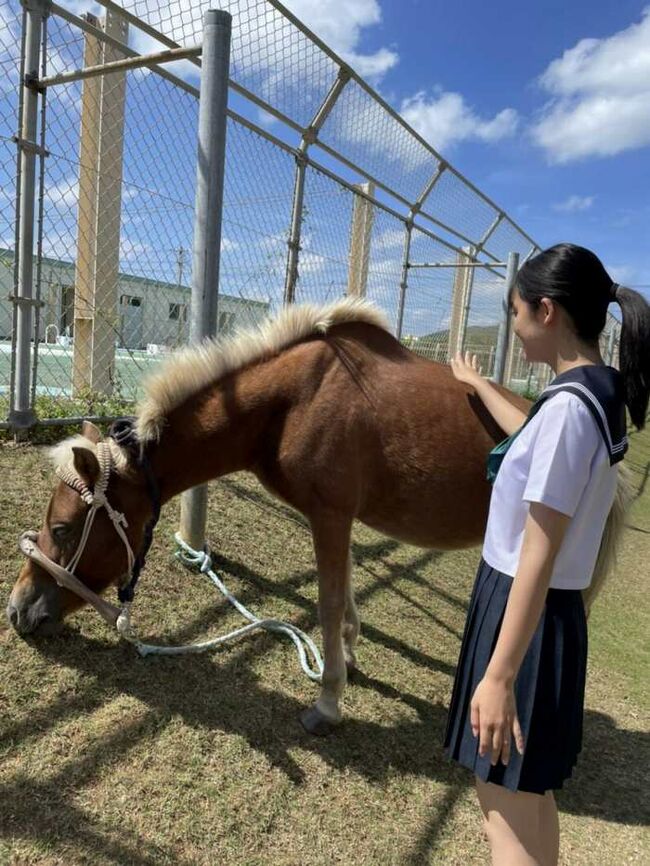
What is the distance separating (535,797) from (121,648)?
1.96 m

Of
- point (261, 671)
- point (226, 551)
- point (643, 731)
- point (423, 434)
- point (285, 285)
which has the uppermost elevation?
point (285, 285)

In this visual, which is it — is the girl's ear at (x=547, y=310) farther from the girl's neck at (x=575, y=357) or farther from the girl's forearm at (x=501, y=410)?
the girl's forearm at (x=501, y=410)

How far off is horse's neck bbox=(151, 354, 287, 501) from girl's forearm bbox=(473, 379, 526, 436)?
880mm

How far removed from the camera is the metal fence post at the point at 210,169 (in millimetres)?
2996

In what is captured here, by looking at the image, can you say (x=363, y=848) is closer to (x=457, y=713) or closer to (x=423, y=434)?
(x=457, y=713)

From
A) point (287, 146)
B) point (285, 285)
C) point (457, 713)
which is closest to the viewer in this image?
point (457, 713)

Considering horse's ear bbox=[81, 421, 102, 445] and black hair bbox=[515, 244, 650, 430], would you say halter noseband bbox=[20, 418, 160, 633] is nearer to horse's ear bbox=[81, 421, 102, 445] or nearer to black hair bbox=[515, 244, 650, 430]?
horse's ear bbox=[81, 421, 102, 445]

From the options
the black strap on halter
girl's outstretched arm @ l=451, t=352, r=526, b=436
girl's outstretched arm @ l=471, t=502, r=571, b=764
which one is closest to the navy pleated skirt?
girl's outstretched arm @ l=471, t=502, r=571, b=764

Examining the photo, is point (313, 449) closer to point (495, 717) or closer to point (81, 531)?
point (81, 531)

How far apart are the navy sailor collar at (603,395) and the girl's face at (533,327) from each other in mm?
146

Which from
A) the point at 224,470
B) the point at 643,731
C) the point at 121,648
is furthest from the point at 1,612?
the point at 643,731

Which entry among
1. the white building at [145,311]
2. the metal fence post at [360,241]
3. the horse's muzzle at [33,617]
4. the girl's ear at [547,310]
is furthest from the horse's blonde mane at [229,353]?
the metal fence post at [360,241]

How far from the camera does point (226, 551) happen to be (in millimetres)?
3797

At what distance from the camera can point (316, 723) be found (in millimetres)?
2617
